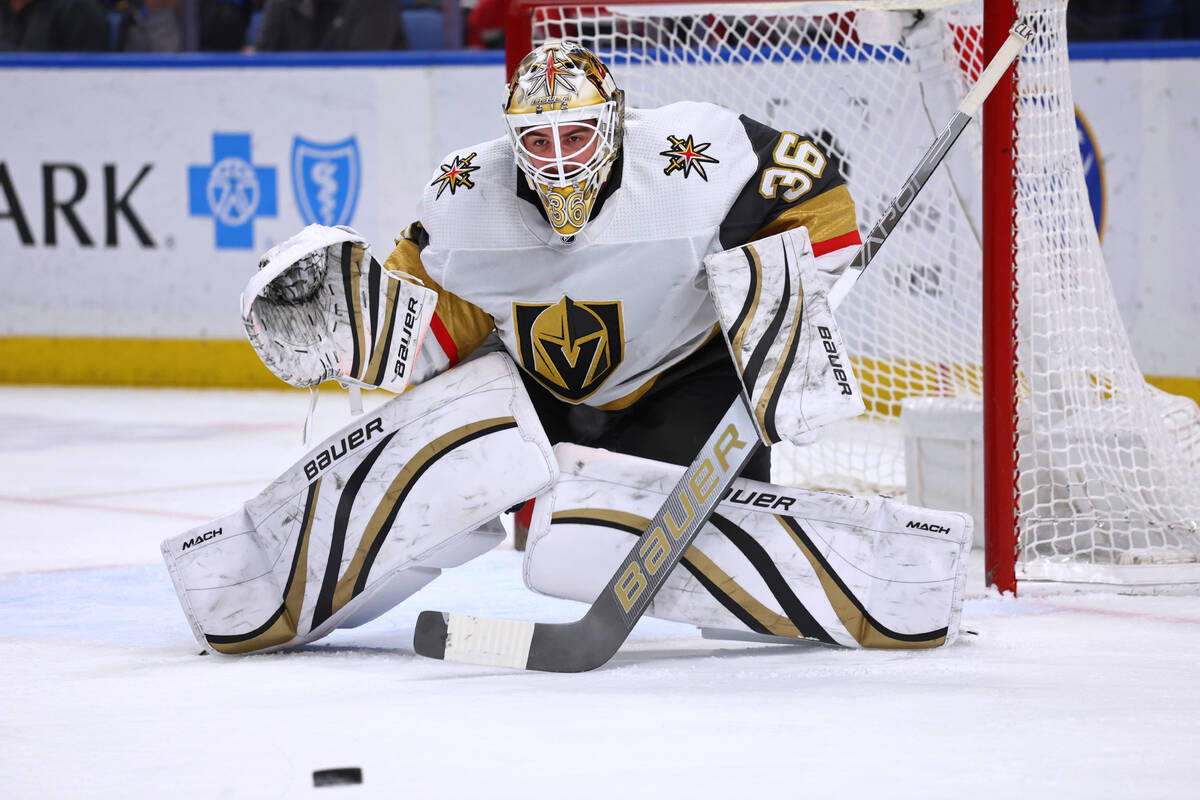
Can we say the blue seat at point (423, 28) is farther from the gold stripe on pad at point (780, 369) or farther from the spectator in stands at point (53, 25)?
the gold stripe on pad at point (780, 369)

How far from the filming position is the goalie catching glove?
7.06 feet

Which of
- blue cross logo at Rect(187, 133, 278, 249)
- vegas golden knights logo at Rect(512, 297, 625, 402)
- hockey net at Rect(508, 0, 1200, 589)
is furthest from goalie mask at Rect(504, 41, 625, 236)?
blue cross logo at Rect(187, 133, 278, 249)

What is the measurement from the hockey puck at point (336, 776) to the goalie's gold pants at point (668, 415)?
92 centimetres

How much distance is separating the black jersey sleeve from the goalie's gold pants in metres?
0.22

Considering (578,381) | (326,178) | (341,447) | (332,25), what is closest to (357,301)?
(341,447)

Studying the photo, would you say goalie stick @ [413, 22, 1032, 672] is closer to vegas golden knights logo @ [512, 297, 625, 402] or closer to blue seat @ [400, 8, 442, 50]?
vegas golden knights logo @ [512, 297, 625, 402]

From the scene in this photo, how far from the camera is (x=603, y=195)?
7.17ft

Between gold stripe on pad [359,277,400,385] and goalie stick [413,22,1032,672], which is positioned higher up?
gold stripe on pad [359,277,400,385]

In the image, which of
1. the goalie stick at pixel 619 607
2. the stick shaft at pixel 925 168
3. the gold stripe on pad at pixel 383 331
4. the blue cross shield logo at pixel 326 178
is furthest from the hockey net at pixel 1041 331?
the blue cross shield logo at pixel 326 178

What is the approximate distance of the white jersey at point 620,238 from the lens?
2176mm

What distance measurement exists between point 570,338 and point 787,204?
0.36 metres

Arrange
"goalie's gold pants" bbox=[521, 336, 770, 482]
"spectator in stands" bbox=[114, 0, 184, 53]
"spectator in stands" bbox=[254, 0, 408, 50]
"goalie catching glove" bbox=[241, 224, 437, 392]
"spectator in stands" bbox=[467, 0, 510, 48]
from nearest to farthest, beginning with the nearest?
1. "goalie catching glove" bbox=[241, 224, 437, 392]
2. "goalie's gold pants" bbox=[521, 336, 770, 482]
3. "spectator in stands" bbox=[467, 0, 510, 48]
4. "spectator in stands" bbox=[254, 0, 408, 50]
5. "spectator in stands" bbox=[114, 0, 184, 53]

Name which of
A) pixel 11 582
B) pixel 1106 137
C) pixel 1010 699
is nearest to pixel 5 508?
pixel 11 582

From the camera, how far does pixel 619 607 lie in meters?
2.08
